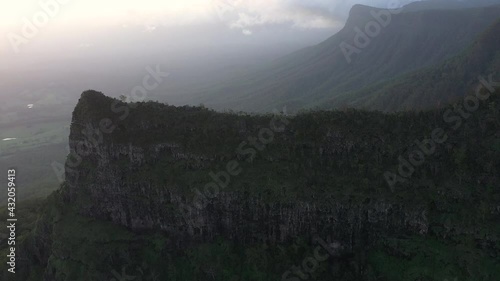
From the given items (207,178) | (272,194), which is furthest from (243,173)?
(272,194)

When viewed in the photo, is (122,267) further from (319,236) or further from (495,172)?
(495,172)

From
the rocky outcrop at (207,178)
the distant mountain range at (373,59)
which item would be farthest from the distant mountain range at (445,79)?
the rocky outcrop at (207,178)

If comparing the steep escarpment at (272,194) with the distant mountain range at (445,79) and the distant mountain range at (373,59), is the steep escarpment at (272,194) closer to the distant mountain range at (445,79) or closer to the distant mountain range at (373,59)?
the distant mountain range at (445,79)

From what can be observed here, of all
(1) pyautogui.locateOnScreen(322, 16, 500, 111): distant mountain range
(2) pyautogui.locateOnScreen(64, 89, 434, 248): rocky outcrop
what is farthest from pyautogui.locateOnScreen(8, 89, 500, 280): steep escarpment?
(1) pyautogui.locateOnScreen(322, 16, 500, 111): distant mountain range

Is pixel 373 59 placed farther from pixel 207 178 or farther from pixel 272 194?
pixel 207 178

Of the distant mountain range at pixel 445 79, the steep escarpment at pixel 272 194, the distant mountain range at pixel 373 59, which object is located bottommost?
the steep escarpment at pixel 272 194

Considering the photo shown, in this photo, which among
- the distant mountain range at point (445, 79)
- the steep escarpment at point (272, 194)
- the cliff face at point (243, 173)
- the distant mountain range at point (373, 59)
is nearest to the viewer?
the steep escarpment at point (272, 194)
